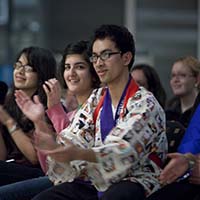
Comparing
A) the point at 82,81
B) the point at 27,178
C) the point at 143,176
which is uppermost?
the point at 82,81

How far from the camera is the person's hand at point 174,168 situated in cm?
350

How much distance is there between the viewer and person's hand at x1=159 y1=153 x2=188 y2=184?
3504mm

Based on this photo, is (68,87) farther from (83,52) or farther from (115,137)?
(115,137)

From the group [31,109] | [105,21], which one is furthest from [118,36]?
[105,21]

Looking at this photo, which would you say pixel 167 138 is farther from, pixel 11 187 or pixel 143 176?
pixel 11 187

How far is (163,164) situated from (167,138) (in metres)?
0.31

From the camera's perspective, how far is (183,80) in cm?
586

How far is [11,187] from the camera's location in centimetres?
435

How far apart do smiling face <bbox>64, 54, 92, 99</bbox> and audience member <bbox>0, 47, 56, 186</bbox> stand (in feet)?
0.73

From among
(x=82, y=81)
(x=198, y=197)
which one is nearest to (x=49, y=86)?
(x=82, y=81)

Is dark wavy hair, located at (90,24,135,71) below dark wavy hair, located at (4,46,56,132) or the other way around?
the other way around

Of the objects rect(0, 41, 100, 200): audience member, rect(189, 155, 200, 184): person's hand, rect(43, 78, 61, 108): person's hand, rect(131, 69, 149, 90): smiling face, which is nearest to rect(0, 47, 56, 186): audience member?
rect(0, 41, 100, 200): audience member

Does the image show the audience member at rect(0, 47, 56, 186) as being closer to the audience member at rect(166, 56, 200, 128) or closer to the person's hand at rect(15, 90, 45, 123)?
the person's hand at rect(15, 90, 45, 123)

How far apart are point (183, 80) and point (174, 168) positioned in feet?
7.95
